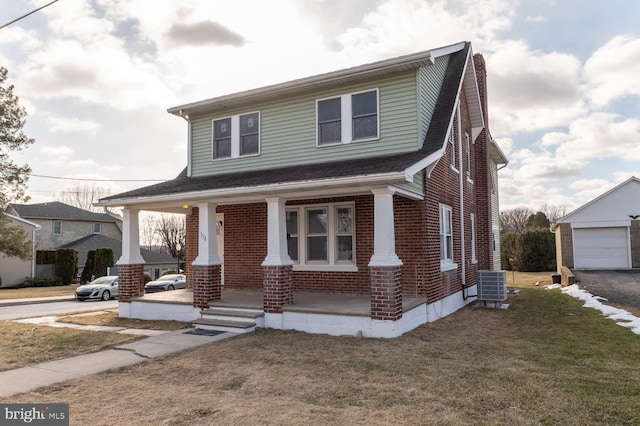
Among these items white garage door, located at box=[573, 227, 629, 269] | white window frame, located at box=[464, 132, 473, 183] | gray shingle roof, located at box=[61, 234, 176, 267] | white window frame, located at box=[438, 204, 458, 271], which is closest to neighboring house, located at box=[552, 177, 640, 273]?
white garage door, located at box=[573, 227, 629, 269]

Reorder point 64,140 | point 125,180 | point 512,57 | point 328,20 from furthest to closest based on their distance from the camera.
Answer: point 125,180 → point 64,140 → point 512,57 → point 328,20

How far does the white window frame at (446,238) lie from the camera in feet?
34.5

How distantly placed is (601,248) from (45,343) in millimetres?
Answer: 25360

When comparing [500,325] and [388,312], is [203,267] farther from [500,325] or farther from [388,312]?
[500,325]

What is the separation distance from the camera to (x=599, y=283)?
17.0m

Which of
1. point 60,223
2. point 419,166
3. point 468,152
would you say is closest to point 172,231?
point 60,223

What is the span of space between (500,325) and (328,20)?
8.39 m

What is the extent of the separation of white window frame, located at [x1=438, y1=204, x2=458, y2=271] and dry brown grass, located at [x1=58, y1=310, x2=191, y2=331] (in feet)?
20.9

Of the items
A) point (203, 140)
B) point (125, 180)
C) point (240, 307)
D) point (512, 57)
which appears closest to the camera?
point (240, 307)

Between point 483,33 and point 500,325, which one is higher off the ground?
point 483,33

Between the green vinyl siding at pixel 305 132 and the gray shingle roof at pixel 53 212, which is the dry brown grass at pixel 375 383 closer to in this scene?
the green vinyl siding at pixel 305 132

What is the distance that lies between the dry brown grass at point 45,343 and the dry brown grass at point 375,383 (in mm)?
1737

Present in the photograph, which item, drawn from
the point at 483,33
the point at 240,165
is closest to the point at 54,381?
the point at 240,165

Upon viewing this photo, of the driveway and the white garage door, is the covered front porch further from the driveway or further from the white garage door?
the white garage door
